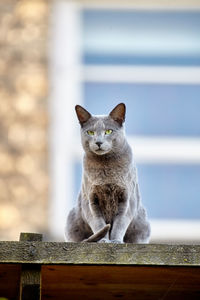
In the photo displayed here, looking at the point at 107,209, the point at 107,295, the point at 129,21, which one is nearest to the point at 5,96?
the point at 129,21

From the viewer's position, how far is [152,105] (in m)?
4.69

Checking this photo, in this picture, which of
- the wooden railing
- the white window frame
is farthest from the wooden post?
the white window frame

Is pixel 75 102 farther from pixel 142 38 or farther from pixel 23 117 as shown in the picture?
pixel 142 38

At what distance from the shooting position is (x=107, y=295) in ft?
8.43

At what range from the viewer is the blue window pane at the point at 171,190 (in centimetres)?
444

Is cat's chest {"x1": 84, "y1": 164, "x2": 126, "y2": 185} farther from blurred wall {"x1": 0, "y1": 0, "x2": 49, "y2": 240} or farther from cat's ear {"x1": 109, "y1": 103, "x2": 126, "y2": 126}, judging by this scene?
blurred wall {"x1": 0, "y1": 0, "x2": 49, "y2": 240}

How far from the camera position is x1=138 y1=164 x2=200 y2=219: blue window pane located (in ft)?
14.6

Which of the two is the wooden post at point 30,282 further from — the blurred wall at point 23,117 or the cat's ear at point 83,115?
the blurred wall at point 23,117

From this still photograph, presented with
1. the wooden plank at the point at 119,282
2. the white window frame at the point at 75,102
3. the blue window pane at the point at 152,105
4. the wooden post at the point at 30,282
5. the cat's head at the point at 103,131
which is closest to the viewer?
the wooden post at the point at 30,282

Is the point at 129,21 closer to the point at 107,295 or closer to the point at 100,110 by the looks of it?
the point at 100,110

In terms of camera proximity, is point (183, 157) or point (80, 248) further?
point (183, 157)

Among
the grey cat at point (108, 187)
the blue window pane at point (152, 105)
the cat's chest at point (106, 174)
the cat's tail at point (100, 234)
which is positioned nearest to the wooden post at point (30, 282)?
the cat's tail at point (100, 234)

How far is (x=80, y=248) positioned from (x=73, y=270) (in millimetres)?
133

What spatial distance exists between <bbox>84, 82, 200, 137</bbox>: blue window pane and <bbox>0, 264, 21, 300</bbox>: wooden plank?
213cm
